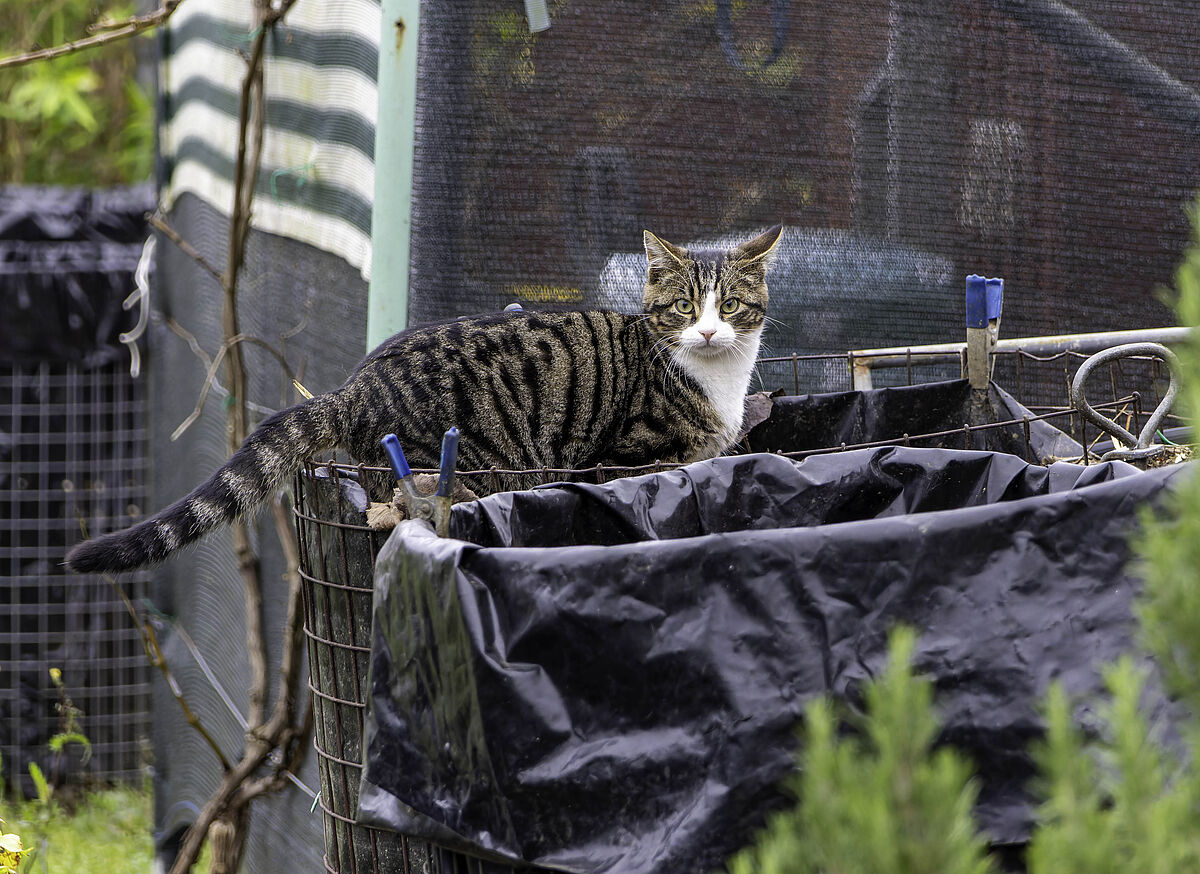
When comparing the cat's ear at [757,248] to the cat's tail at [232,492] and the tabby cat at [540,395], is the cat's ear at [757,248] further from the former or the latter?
the cat's tail at [232,492]

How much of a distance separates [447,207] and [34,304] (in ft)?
8.42

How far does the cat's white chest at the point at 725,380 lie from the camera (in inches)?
101

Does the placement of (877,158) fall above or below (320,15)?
below

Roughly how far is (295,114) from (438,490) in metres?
2.19

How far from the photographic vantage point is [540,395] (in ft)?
8.03

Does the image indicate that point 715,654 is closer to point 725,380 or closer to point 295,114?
point 725,380

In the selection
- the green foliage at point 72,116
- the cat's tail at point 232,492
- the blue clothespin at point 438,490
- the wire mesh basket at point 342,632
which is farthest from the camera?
the green foliage at point 72,116

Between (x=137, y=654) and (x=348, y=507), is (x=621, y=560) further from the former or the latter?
(x=137, y=654)

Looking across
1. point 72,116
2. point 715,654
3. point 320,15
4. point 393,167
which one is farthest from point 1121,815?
point 72,116

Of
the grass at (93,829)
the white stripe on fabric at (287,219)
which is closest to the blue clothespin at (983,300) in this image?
the white stripe on fabric at (287,219)

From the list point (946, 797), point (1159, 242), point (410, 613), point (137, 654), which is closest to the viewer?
point (946, 797)

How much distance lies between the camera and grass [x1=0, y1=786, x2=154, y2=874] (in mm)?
4027

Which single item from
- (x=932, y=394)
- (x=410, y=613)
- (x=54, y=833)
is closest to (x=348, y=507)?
(x=410, y=613)

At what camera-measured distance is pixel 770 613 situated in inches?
48.7
